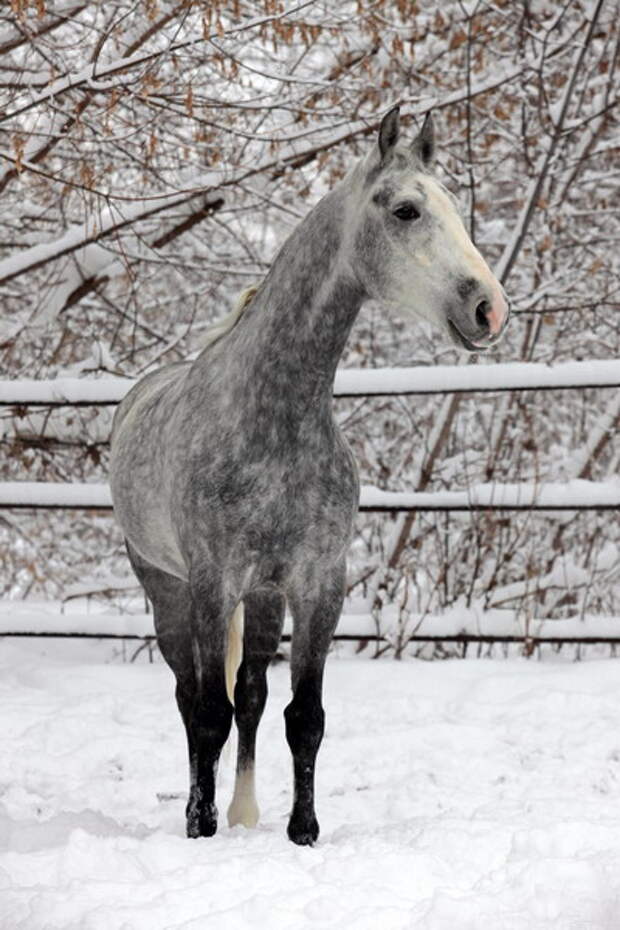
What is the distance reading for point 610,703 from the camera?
4.24m

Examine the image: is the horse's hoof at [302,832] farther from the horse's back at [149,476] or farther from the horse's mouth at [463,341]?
the horse's mouth at [463,341]

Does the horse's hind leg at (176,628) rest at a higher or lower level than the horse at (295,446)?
lower

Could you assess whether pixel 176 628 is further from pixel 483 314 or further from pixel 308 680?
pixel 483 314

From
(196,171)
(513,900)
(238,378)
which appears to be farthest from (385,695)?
(196,171)

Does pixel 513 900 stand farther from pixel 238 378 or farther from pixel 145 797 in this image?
pixel 145 797

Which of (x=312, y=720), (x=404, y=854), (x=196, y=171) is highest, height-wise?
(x=196, y=171)

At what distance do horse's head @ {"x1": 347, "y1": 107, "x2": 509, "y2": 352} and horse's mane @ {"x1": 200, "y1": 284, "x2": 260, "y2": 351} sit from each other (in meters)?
0.54

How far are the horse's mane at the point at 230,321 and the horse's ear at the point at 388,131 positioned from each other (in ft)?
2.15

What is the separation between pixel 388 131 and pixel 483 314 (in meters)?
0.55

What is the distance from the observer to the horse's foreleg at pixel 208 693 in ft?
9.29

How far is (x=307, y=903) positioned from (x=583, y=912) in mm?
533

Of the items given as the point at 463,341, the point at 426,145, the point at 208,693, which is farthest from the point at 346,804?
the point at 426,145

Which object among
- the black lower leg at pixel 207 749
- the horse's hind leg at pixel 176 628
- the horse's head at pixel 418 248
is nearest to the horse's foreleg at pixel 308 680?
the black lower leg at pixel 207 749

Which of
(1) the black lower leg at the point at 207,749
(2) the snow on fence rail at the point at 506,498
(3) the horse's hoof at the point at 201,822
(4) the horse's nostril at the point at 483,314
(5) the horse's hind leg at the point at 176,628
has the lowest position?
(3) the horse's hoof at the point at 201,822
